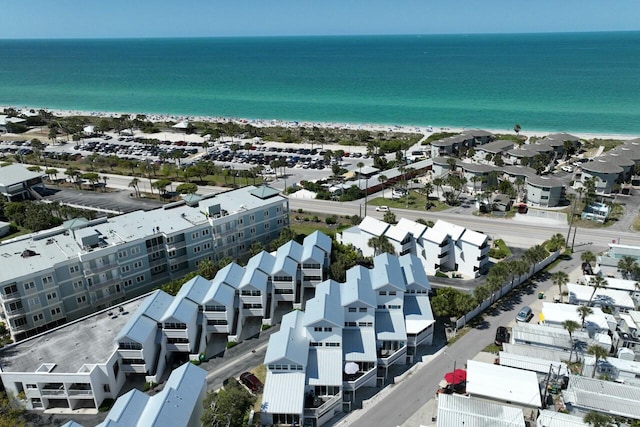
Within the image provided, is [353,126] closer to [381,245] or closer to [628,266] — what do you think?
[381,245]

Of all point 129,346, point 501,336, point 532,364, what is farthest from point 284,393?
point 501,336

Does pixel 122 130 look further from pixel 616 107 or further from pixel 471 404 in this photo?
pixel 616 107

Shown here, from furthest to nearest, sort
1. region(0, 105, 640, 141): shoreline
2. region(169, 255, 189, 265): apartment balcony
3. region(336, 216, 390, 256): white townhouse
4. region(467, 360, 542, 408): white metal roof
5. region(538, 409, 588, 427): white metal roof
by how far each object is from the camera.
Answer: region(0, 105, 640, 141): shoreline → region(336, 216, 390, 256): white townhouse → region(169, 255, 189, 265): apartment balcony → region(467, 360, 542, 408): white metal roof → region(538, 409, 588, 427): white metal roof

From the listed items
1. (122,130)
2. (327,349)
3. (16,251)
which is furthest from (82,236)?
(122,130)

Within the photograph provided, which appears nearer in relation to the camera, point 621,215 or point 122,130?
point 621,215

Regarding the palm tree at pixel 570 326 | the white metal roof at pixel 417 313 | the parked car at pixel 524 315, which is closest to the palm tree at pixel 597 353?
the palm tree at pixel 570 326

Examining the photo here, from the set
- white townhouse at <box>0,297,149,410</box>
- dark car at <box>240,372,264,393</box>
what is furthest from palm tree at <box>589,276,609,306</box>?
white townhouse at <box>0,297,149,410</box>

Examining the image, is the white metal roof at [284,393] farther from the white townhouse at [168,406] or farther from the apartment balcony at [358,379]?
the white townhouse at [168,406]

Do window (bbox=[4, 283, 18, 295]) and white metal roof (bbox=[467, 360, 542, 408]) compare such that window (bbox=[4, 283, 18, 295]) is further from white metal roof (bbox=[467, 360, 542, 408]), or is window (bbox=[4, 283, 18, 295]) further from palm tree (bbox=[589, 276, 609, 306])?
palm tree (bbox=[589, 276, 609, 306])
